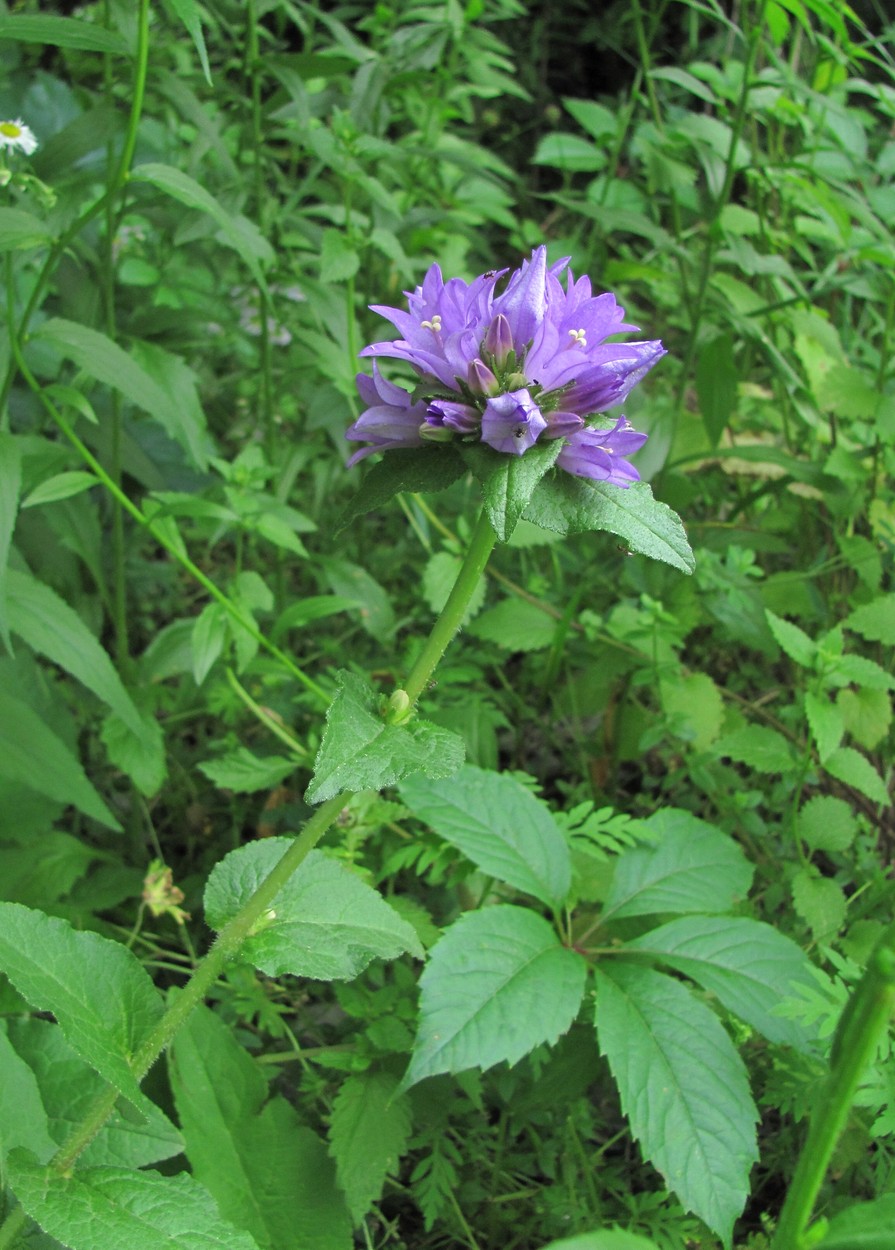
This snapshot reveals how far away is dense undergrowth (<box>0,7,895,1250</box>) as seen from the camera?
1.17 metres

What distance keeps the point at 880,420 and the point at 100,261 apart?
1530mm

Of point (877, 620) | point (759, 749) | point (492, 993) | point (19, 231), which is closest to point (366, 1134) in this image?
point (492, 993)

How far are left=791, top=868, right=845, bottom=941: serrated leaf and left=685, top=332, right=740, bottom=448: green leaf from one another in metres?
0.97

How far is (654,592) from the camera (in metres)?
2.15

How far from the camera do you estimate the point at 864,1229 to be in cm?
74

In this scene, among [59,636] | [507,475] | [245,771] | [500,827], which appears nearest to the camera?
[507,475]

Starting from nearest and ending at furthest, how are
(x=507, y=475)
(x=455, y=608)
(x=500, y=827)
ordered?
(x=507, y=475) < (x=455, y=608) < (x=500, y=827)

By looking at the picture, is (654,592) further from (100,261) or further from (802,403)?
(100,261)

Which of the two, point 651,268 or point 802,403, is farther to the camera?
point 651,268

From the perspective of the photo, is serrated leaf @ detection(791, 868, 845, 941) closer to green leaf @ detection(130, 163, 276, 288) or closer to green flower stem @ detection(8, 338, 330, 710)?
green flower stem @ detection(8, 338, 330, 710)

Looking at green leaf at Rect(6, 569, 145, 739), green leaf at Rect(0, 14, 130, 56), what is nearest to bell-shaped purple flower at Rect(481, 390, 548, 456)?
green leaf at Rect(0, 14, 130, 56)

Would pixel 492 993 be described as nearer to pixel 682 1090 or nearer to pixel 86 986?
pixel 682 1090

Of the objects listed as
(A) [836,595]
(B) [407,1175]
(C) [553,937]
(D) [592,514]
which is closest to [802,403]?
(A) [836,595]

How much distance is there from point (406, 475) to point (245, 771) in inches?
34.8
